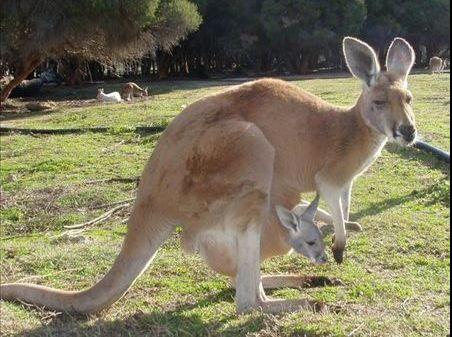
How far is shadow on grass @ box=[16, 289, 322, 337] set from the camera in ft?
9.97

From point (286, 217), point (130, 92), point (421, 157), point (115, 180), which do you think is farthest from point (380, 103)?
point (130, 92)

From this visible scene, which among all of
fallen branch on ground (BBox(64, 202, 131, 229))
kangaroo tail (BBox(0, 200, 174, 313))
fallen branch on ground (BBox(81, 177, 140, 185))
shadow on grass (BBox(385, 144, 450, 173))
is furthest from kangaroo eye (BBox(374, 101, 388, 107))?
fallen branch on ground (BBox(81, 177, 140, 185))

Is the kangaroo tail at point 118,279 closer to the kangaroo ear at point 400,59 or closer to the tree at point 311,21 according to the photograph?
the kangaroo ear at point 400,59

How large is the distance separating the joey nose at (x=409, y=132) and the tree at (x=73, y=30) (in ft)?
37.8

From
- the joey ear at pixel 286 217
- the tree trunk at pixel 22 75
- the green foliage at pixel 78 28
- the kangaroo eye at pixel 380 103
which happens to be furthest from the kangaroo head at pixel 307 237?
the tree trunk at pixel 22 75

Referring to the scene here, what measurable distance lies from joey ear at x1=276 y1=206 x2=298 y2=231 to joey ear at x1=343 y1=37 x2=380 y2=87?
859 millimetres

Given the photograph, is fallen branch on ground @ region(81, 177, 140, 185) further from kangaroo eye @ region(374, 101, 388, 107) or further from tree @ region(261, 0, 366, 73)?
tree @ region(261, 0, 366, 73)

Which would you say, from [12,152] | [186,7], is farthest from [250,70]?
[12,152]

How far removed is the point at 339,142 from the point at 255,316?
3.64 ft

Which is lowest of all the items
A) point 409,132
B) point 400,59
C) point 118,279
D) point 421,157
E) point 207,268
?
point 207,268

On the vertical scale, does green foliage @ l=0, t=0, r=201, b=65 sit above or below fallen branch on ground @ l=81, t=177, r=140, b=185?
above

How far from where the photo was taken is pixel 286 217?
11.1 ft

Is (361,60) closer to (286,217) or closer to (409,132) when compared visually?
(409,132)

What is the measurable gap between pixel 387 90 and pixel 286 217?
0.86m
